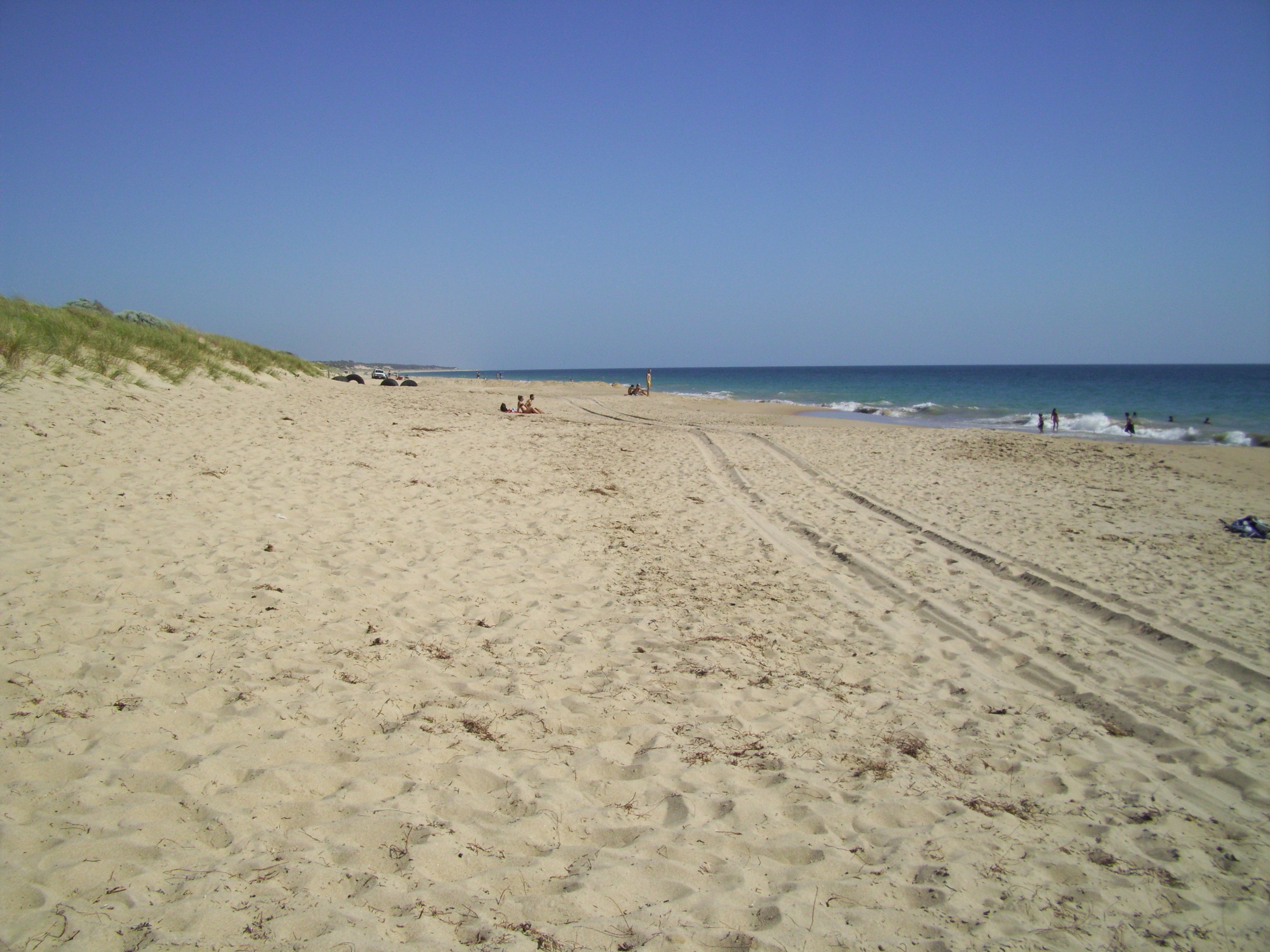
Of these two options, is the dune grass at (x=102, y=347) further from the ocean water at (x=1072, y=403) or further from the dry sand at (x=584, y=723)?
the ocean water at (x=1072, y=403)

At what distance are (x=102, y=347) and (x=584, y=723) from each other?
1227cm

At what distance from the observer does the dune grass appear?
9.66m

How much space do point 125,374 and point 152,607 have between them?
926 centimetres

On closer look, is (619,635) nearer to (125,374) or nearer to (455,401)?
(125,374)

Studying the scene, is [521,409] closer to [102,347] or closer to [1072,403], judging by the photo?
[102,347]

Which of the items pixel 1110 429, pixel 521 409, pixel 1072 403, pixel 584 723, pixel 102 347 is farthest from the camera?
pixel 1072 403

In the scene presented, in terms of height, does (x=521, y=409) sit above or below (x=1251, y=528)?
above

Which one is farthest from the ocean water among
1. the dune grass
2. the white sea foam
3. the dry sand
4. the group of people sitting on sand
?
the dune grass

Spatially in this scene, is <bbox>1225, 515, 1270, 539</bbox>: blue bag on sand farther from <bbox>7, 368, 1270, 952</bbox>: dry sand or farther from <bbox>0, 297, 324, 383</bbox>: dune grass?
<bbox>0, 297, 324, 383</bbox>: dune grass

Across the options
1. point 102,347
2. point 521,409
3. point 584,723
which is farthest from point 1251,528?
point 102,347

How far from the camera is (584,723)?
12.4 feet

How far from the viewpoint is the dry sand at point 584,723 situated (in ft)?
8.23

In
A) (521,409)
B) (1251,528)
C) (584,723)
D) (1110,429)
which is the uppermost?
(521,409)

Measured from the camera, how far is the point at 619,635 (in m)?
5.01
